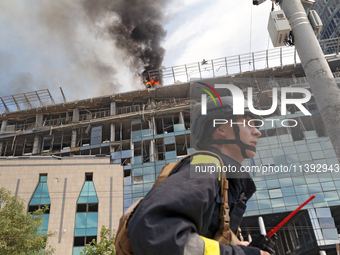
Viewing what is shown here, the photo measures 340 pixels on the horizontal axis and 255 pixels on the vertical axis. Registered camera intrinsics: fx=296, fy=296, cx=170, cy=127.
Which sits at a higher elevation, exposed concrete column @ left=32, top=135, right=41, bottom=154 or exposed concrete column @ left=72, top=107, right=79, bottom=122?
exposed concrete column @ left=72, top=107, right=79, bottom=122

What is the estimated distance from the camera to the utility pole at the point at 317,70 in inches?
182

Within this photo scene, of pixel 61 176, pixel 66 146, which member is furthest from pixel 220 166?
pixel 66 146

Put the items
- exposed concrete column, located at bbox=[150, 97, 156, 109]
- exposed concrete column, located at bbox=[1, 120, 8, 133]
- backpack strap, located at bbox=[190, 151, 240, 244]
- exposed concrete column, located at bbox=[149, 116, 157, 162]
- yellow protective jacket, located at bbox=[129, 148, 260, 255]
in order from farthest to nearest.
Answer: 1. exposed concrete column, located at bbox=[1, 120, 8, 133]
2. exposed concrete column, located at bbox=[150, 97, 156, 109]
3. exposed concrete column, located at bbox=[149, 116, 157, 162]
4. backpack strap, located at bbox=[190, 151, 240, 244]
5. yellow protective jacket, located at bbox=[129, 148, 260, 255]

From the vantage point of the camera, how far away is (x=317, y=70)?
504 centimetres

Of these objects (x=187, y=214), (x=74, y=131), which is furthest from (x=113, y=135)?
(x=187, y=214)

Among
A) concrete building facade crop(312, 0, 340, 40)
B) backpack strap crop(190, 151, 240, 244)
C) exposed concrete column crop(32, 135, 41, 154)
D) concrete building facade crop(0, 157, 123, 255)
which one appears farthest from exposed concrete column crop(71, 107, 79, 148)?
concrete building facade crop(312, 0, 340, 40)

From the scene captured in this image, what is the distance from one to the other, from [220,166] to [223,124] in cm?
69

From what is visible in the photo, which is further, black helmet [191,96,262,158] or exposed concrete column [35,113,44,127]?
exposed concrete column [35,113,44,127]

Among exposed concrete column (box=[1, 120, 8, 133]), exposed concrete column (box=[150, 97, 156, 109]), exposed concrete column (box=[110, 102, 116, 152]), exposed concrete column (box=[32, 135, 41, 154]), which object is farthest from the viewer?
exposed concrete column (box=[1, 120, 8, 133])

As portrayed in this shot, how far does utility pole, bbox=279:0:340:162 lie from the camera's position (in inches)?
182

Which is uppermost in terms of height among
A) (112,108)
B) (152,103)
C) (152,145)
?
(112,108)

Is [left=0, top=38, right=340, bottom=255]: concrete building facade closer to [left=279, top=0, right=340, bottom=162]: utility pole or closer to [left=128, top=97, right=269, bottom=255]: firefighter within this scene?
[left=279, top=0, right=340, bottom=162]: utility pole

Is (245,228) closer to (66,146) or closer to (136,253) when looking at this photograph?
(66,146)

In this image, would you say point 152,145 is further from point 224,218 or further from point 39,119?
point 224,218
